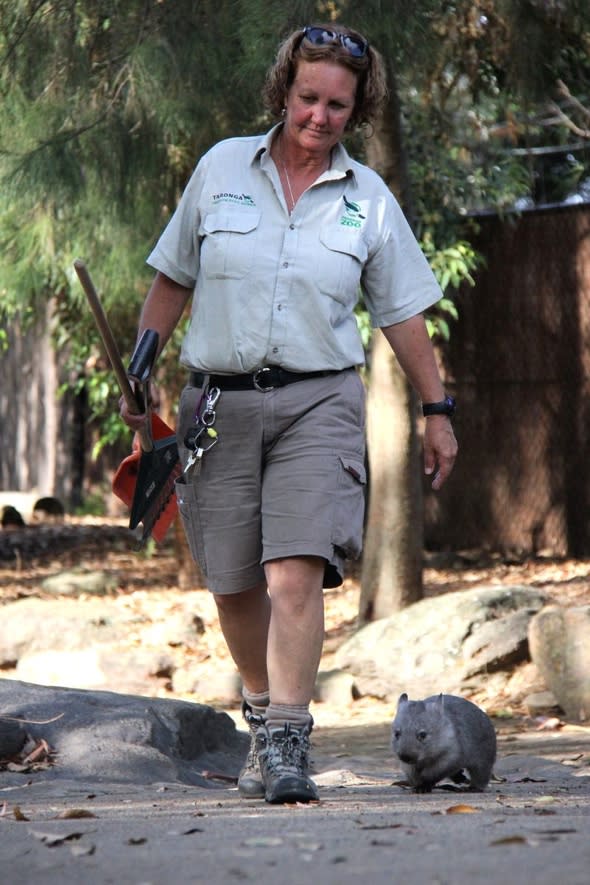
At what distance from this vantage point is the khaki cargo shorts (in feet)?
12.9

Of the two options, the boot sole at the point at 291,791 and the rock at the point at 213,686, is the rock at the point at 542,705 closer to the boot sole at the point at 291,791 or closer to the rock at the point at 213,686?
the rock at the point at 213,686

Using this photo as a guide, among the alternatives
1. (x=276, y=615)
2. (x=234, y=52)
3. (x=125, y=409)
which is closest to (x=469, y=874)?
(x=276, y=615)

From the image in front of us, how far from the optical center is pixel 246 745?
20.1 ft

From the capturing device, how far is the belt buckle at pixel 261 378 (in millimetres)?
3947

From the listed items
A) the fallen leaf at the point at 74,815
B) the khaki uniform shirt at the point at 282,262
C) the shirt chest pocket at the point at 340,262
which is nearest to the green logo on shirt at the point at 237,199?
the khaki uniform shirt at the point at 282,262

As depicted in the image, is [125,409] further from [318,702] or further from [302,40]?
[318,702]

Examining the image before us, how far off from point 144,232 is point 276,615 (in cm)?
459

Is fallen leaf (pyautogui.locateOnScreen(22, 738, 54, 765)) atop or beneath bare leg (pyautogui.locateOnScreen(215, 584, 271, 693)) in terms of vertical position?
beneath

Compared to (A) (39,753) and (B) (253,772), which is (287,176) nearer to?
(B) (253,772)

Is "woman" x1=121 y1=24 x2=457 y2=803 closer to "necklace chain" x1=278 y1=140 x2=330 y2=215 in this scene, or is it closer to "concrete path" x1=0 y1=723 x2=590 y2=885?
"necklace chain" x1=278 y1=140 x2=330 y2=215

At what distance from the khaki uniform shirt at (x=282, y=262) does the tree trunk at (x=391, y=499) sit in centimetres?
428

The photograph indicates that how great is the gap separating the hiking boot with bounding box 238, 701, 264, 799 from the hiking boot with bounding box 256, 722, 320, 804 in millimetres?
144

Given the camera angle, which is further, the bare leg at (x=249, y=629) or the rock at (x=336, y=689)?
the rock at (x=336, y=689)

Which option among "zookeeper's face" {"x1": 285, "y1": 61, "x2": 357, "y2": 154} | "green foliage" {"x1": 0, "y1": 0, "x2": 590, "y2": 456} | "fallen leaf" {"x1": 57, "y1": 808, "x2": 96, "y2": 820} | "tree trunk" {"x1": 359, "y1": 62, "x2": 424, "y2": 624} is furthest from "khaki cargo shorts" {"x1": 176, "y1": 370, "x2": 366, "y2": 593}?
"tree trunk" {"x1": 359, "y1": 62, "x2": 424, "y2": 624}
